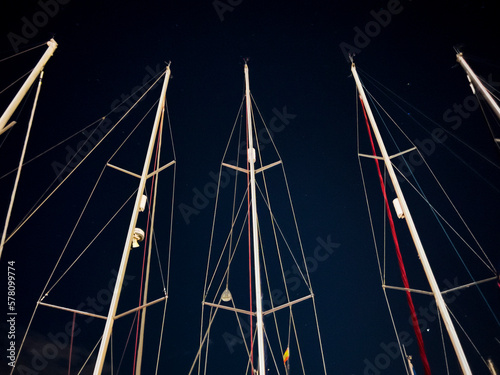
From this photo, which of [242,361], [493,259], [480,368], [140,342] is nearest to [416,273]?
[493,259]

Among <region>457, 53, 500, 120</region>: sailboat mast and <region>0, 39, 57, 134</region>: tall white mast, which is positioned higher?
<region>0, 39, 57, 134</region>: tall white mast

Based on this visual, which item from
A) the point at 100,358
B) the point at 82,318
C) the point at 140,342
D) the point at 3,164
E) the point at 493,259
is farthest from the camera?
the point at 82,318

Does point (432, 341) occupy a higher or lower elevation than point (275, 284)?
lower

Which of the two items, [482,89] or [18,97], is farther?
[482,89]

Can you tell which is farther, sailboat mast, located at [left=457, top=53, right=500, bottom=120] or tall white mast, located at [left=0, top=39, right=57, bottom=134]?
sailboat mast, located at [left=457, top=53, right=500, bottom=120]

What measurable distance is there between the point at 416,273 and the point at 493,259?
405 centimetres

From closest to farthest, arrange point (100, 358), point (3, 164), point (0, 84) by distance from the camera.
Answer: point (100, 358) → point (0, 84) → point (3, 164)

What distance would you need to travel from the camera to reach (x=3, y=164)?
36.1 ft

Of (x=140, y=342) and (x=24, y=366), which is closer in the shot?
(x=140, y=342)

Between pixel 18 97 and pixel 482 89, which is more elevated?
pixel 18 97

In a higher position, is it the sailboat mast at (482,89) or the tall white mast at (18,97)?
the tall white mast at (18,97)

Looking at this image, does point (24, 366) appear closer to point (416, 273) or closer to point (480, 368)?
point (416, 273)

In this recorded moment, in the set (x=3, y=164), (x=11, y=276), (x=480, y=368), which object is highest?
Answer: (x=3, y=164)

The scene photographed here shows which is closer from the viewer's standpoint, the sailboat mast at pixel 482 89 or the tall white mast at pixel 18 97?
the tall white mast at pixel 18 97
